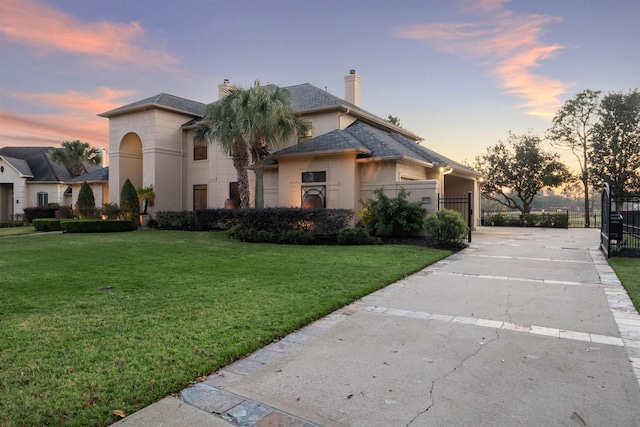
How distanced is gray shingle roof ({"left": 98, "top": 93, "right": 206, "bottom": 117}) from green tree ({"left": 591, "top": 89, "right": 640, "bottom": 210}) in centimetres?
2881

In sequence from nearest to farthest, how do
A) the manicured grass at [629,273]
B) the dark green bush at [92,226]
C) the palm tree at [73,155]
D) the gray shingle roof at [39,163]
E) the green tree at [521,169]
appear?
the manicured grass at [629,273] < the dark green bush at [92,226] < the green tree at [521,169] < the gray shingle roof at [39,163] < the palm tree at [73,155]

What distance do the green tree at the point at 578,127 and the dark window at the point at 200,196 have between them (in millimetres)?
26206

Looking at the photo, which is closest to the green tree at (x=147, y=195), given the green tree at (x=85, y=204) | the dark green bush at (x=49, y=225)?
the green tree at (x=85, y=204)

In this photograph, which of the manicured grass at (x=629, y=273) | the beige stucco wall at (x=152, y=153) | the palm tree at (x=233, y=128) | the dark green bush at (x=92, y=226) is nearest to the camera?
the manicured grass at (x=629, y=273)

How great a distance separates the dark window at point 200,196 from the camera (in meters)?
22.0

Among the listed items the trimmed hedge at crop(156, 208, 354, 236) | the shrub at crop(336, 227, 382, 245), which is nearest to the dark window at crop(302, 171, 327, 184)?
the trimmed hedge at crop(156, 208, 354, 236)

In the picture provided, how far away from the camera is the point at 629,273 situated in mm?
7410

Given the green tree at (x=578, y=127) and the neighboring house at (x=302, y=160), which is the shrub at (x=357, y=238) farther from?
the green tree at (x=578, y=127)

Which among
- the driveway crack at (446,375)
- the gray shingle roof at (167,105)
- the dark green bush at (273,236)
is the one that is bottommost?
the driveway crack at (446,375)

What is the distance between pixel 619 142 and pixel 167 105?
31.2m

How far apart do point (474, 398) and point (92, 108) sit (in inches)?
982

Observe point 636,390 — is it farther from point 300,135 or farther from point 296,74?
point 296,74

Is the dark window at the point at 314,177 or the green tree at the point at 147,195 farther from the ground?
the dark window at the point at 314,177

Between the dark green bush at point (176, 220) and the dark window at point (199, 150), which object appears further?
the dark window at point (199, 150)
